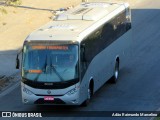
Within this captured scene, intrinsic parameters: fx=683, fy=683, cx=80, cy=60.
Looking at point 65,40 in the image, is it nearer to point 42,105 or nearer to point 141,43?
point 42,105

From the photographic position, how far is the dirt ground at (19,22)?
1324 inches

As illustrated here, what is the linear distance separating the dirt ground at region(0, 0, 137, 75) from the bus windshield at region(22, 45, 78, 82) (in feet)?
23.1

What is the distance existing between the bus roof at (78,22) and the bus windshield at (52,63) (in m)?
0.37

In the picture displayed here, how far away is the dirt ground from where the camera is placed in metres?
33.6

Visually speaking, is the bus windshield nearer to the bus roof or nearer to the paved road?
the bus roof

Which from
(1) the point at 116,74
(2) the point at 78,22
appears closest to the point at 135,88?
(1) the point at 116,74

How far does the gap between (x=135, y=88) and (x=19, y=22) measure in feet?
49.8

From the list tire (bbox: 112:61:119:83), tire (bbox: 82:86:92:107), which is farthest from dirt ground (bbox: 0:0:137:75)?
tire (bbox: 82:86:92:107)

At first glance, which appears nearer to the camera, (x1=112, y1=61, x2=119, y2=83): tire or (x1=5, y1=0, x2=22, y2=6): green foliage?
(x1=112, y1=61, x2=119, y2=83): tire

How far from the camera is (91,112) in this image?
2433cm

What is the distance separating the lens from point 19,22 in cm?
4109

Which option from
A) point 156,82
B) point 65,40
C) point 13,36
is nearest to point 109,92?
point 156,82

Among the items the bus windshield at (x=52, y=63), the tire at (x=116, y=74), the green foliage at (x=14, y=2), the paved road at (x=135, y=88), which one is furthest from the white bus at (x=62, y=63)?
the green foliage at (x=14, y=2)

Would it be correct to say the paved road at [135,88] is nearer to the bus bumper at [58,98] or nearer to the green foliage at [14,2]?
the bus bumper at [58,98]
